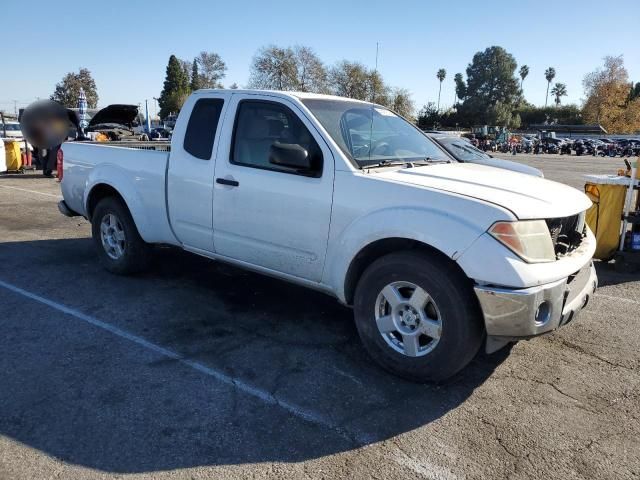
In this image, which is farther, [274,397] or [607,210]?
[607,210]

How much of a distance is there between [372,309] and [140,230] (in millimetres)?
2765

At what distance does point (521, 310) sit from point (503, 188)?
0.89 meters

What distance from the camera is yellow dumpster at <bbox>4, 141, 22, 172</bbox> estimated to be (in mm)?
16250

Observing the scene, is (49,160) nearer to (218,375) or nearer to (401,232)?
(218,375)

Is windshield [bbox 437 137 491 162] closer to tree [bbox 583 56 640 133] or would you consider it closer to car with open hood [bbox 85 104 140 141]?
car with open hood [bbox 85 104 140 141]

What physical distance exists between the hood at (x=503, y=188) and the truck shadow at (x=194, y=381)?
4.00 ft

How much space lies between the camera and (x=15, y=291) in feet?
16.8

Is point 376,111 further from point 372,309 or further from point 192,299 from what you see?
point 192,299

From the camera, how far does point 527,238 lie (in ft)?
10.2

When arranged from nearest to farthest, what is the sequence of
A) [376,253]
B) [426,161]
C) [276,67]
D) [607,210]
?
[376,253] → [426,161] → [607,210] → [276,67]

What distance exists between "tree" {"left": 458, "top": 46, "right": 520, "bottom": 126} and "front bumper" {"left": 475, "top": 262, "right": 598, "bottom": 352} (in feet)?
366

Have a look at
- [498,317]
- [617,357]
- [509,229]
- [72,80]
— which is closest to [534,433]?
[498,317]

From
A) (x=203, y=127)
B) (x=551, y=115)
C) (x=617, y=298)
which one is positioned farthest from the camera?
(x=551, y=115)

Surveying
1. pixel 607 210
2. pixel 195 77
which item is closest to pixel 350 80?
pixel 195 77
